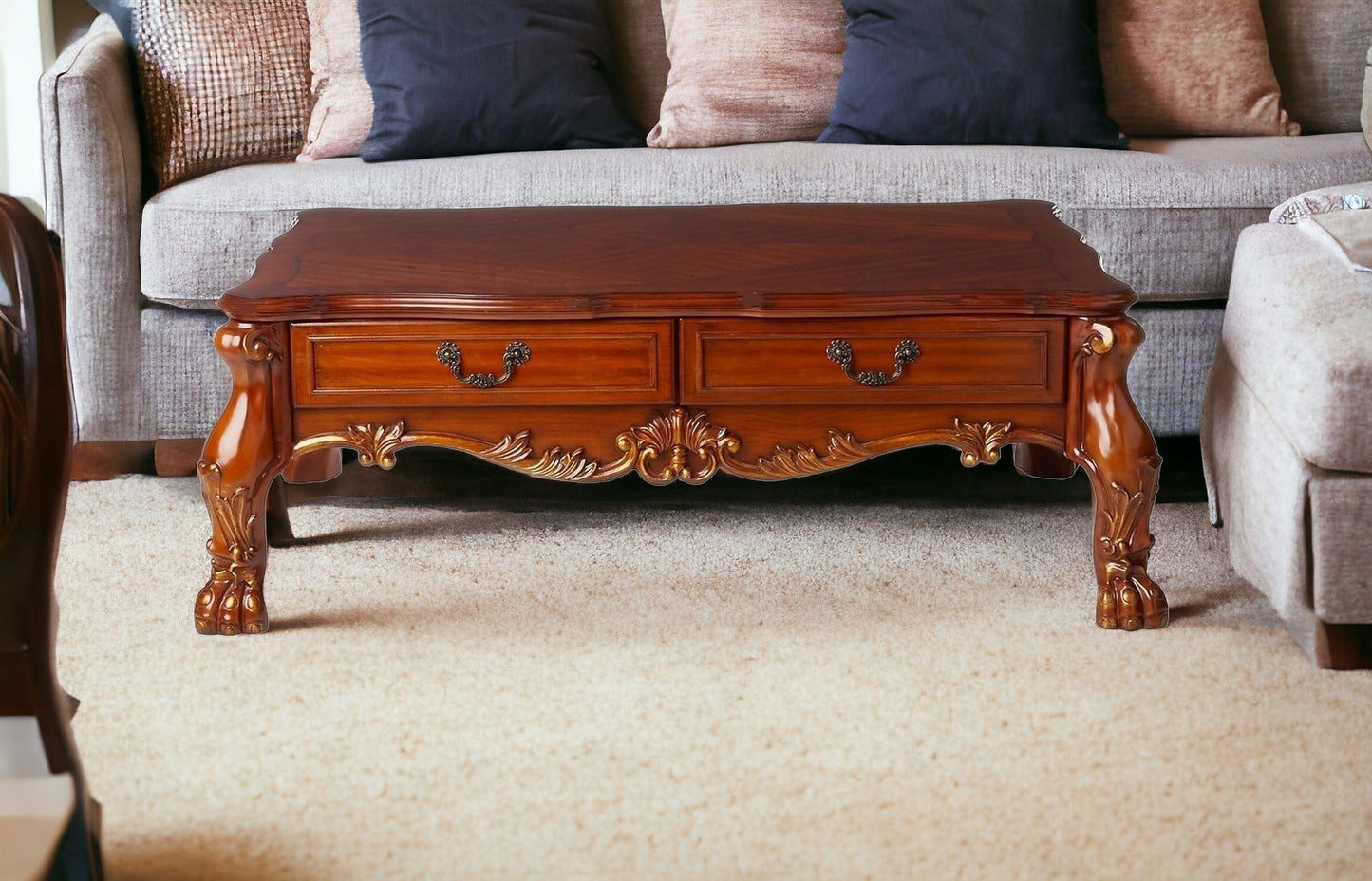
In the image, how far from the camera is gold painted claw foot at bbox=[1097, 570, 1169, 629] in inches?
67.4

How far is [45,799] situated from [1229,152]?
211 centimetres

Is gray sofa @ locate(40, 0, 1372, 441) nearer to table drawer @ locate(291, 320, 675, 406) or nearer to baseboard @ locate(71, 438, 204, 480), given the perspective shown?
baseboard @ locate(71, 438, 204, 480)

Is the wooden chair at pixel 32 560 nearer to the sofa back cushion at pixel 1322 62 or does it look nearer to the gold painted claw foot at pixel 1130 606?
the gold painted claw foot at pixel 1130 606

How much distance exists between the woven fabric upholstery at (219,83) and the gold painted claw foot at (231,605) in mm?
932

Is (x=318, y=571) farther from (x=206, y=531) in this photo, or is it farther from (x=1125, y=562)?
(x=1125, y=562)

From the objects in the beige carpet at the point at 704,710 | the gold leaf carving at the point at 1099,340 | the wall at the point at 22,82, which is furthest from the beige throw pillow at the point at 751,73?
the wall at the point at 22,82

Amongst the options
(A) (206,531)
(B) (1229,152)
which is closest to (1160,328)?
(B) (1229,152)

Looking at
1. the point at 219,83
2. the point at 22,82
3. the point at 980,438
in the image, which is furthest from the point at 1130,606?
the point at 22,82

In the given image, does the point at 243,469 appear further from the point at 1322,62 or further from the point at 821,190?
the point at 1322,62

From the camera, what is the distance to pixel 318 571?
1930mm

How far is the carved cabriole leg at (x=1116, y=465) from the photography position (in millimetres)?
1678

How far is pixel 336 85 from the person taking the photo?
256 centimetres

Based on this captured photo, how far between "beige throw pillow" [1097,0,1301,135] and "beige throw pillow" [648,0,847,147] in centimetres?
55

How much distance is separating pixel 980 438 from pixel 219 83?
5.00 ft
